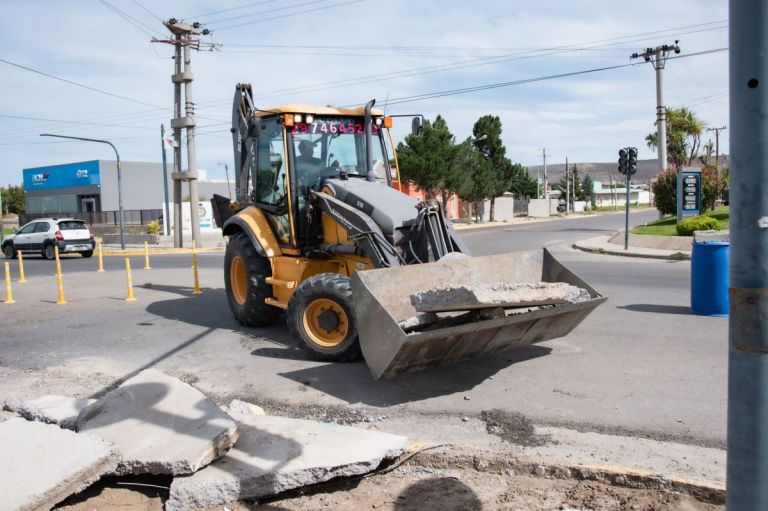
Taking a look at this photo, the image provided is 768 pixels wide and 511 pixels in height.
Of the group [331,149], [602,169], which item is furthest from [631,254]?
[602,169]

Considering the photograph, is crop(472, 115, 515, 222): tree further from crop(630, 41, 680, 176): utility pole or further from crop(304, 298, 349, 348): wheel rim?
crop(304, 298, 349, 348): wheel rim

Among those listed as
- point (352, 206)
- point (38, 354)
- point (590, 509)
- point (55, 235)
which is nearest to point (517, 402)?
point (590, 509)

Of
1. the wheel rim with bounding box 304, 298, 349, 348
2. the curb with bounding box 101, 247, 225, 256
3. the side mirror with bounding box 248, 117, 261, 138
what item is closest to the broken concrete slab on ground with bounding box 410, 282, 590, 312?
the wheel rim with bounding box 304, 298, 349, 348

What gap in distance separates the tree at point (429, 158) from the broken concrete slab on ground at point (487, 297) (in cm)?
3639

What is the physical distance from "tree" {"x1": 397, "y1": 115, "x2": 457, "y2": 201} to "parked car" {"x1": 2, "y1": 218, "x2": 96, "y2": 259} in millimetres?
21291

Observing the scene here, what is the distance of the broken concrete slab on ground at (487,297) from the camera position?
5422mm

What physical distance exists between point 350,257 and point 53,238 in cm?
2280

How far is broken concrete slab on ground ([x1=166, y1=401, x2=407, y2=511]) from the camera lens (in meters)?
3.88

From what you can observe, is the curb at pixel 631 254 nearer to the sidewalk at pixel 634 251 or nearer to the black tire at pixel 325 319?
the sidewalk at pixel 634 251

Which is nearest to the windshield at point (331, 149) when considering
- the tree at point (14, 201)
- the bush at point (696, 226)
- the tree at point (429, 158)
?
the bush at point (696, 226)

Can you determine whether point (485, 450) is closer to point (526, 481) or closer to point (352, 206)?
point (526, 481)

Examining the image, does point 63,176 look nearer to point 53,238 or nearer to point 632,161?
point 53,238

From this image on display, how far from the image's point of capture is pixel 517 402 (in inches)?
220

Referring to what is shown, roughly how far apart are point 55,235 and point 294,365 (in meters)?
22.9
